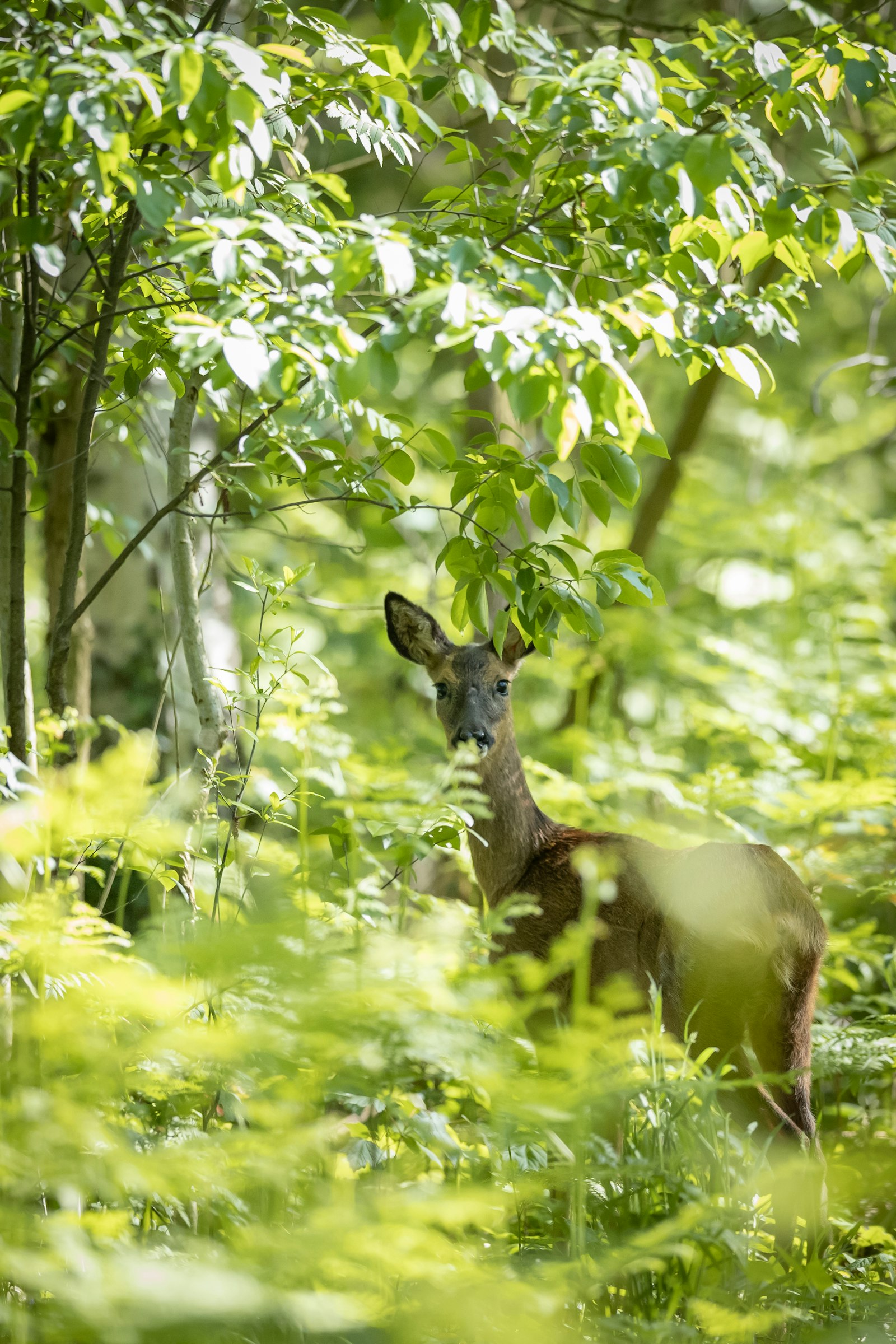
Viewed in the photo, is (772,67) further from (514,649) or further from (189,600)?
(514,649)

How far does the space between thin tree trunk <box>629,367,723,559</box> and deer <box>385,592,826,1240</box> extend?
3265mm

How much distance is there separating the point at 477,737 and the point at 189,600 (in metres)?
1.27

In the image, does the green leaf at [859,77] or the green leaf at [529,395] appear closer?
the green leaf at [529,395]

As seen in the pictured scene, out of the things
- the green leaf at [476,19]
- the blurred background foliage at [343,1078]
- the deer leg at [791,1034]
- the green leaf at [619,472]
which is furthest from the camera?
the deer leg at [791,1034]

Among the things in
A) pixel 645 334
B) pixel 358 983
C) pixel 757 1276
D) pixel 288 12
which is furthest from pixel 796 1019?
pixel 288 12

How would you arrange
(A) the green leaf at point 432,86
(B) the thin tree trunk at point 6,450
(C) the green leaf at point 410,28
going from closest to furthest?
1. (C) the green leaf at point 410,28
2. (A) the green leaf at point 432,86
3. (B) the thin tree trunk at point 6,450

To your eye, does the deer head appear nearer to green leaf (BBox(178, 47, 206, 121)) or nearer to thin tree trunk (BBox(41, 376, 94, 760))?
thin tree trunk (BBox(41, 376, 94, 760))

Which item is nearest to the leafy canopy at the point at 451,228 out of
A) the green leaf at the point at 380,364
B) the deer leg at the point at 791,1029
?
the green leaf at the point at 380,364

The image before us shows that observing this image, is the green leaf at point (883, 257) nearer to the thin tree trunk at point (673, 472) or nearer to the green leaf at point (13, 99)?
the green leaf at point (13, 99)

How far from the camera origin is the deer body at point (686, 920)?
344 cm

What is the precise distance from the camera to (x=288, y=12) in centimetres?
286

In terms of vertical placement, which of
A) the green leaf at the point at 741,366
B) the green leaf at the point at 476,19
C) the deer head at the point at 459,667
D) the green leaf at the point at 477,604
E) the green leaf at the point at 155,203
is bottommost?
the deer head at the point at 459,667

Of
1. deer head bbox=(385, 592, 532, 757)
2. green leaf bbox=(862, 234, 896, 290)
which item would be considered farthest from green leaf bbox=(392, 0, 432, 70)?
deer head bbox=(385, 592, 532, 757)

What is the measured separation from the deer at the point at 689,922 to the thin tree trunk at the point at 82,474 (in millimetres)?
1342
